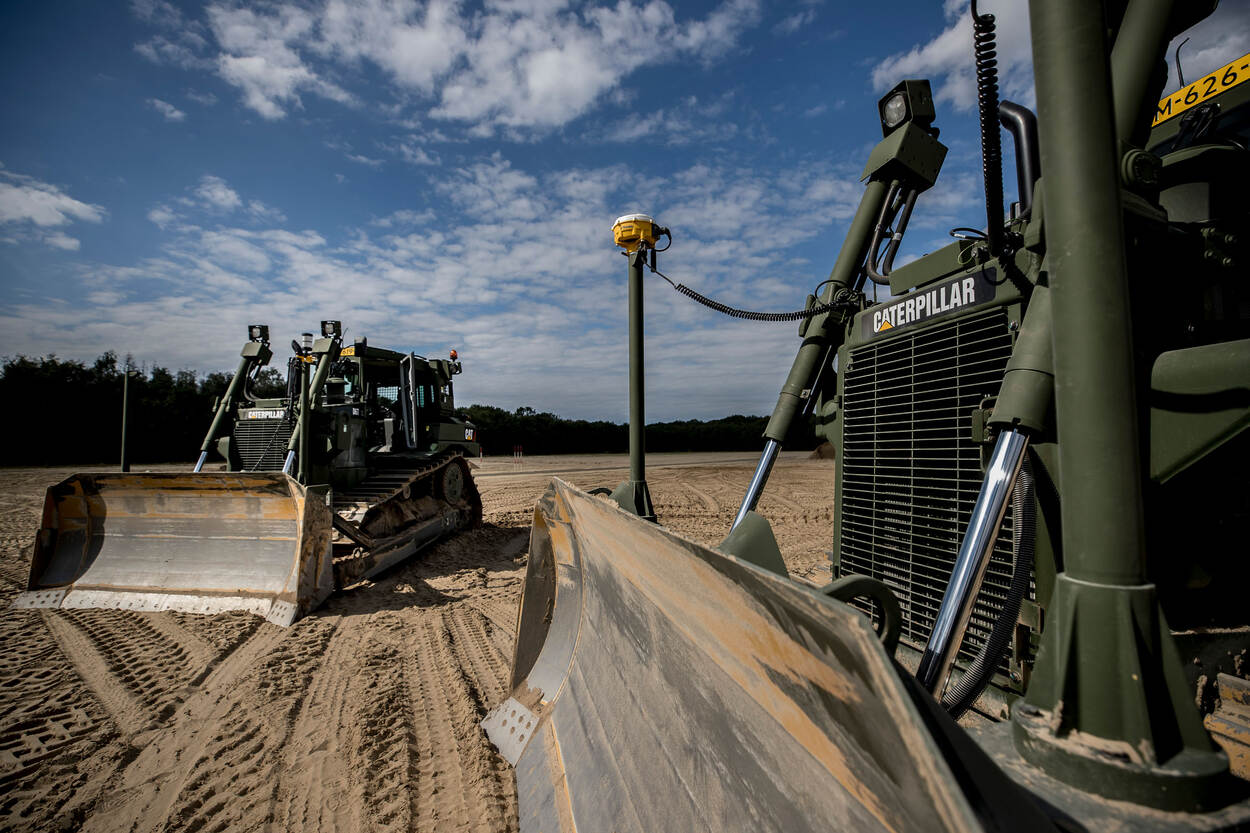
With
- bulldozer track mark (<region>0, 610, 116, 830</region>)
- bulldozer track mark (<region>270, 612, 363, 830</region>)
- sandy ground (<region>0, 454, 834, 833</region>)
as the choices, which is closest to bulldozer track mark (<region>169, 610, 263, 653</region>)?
sandy ground (<region>0, 454, 834, 833</region>)

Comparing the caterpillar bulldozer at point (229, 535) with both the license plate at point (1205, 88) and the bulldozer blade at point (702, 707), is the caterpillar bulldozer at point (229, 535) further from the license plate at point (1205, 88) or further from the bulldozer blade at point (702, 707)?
the license plate at point (1205, 88)

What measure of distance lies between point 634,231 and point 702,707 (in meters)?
2.95

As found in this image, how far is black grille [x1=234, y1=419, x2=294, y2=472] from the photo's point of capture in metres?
8.01

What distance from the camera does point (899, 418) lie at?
2723 millimetres

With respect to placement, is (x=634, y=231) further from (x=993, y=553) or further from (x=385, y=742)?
(x=385, y=742)

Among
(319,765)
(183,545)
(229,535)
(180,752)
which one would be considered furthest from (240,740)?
(183,545)

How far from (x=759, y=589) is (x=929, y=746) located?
14.0 inches

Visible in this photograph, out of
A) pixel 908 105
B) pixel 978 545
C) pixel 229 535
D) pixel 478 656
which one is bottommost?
pixel 478 656

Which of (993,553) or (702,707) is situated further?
(993,553)

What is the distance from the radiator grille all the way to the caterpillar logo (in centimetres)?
7

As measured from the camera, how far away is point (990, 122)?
164 centimetres

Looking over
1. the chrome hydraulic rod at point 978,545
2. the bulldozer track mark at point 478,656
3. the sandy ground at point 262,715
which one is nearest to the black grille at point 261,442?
the sandy ground at point 262,715

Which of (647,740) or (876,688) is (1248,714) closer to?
(647,740)

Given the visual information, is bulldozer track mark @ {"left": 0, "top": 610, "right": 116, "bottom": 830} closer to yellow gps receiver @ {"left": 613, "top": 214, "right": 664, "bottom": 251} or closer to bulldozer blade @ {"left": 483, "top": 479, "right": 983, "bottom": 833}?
bulldozer blade @ {"left": 483, "top": 479, "right": 983, "bottom": 833}
